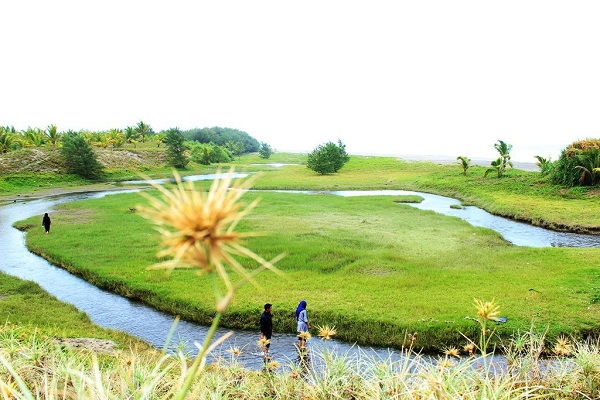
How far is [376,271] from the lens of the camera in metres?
17.9

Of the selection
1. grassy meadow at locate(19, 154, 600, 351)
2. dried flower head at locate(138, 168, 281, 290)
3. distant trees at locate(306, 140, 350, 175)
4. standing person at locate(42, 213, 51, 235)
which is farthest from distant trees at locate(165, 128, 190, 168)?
dried flower head at locate(138, 168, 281, 290)

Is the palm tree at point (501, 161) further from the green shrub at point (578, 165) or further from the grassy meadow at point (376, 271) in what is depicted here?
the grassy meadow at point (376, 271)

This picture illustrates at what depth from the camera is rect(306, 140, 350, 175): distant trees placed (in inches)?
2830

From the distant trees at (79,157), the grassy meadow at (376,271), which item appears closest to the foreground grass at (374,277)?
the grassy meadow at (376,271)

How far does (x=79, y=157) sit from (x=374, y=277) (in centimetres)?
5666

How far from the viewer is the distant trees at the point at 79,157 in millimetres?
60812

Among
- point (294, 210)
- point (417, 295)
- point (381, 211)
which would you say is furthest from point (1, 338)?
point (381, 211)

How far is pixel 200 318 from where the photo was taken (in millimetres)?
14242

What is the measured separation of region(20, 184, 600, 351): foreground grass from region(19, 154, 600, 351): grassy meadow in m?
0.05

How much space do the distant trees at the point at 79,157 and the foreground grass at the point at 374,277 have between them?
117 feet

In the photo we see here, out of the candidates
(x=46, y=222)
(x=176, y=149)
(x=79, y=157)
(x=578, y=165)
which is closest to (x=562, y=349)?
(x=46, y=222)

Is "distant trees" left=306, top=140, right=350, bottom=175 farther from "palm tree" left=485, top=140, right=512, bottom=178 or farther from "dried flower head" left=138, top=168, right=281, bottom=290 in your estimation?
"dried flower head" left=138, top=168, right=281, bottom=290

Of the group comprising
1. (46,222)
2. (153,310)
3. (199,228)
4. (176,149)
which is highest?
(176,149)

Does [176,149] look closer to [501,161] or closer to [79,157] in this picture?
[79,157]
